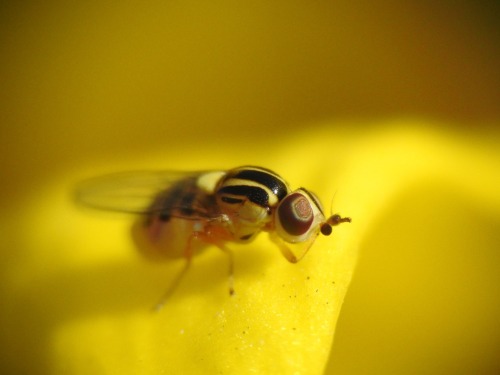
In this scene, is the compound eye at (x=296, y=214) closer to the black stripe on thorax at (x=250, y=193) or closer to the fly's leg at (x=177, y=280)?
the black stripe on thorax at (x=250, y=193)

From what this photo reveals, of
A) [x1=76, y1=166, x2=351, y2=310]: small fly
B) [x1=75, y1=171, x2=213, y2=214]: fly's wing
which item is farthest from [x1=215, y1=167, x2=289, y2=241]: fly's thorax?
[x1=75, y1=171, x2=213, y2=214]: fly's wing

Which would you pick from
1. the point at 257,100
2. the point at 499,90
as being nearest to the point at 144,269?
the point at 257,100

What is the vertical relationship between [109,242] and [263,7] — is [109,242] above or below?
below

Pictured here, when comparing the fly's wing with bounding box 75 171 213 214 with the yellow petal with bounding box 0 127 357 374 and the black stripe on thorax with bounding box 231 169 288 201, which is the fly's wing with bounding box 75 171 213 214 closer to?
the yellow petal with bounding box 0 127 357 374

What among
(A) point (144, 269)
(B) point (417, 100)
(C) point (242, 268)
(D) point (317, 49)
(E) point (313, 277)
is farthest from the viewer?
(D) point (317, 49)

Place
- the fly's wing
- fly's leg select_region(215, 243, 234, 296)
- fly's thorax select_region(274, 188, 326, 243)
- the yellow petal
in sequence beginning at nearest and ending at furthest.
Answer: the yellow petal, fly's leg select_region(215, 243, 234, 296), fly's thorax select_region(274, 188, 326, 243), the fly's wing

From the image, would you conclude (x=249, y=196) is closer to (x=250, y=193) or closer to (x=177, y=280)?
(x=250, y=193)

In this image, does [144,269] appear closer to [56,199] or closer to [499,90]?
[56,199]

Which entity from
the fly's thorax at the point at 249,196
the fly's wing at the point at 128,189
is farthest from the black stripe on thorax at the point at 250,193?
the fly's wing at the point at 128,189
